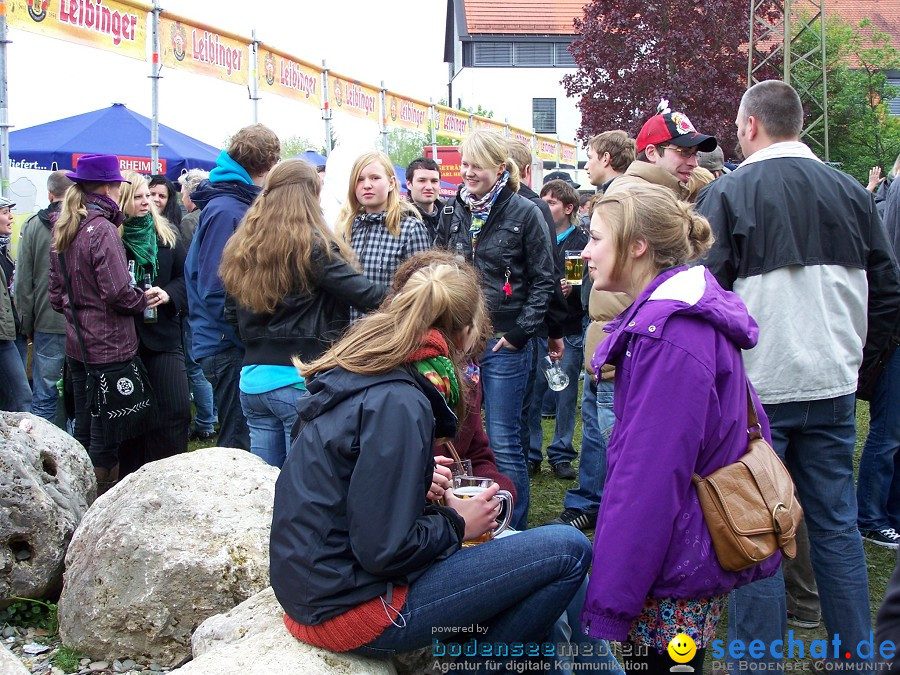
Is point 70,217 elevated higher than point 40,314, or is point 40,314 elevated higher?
point 70,217

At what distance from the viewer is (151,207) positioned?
5.71m

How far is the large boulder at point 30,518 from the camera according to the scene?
407cm

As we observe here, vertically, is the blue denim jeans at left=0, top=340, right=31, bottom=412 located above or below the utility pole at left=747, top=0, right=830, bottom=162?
below

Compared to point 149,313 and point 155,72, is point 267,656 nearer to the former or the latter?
point 149,313

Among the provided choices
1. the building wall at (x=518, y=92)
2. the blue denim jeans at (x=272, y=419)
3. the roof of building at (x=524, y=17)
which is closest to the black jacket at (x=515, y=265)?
the blue denim jeans at (x=272, y=419)

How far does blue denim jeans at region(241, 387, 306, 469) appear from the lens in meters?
4.12

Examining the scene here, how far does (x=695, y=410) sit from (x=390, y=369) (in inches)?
34.3

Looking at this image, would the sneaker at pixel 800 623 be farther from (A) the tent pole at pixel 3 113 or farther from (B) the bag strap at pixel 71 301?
(A) the tent pole at pixel 3 113

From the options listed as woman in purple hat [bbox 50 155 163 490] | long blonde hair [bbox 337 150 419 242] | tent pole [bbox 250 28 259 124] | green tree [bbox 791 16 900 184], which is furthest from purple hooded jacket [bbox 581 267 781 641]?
green tree [bbox 791 16 900 184]

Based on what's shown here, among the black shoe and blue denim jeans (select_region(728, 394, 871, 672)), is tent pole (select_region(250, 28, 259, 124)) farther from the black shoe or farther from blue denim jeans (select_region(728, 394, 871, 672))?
blue denim jeans (select_region(728, 394, 871, 672))

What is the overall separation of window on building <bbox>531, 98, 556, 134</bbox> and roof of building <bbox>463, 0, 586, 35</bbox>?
319 cm

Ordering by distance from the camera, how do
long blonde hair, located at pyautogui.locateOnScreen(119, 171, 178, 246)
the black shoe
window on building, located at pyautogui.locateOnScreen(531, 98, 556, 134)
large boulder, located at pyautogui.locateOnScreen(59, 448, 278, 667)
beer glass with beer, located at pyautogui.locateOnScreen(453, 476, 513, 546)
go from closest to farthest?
beer glass with beer, located at pyautogui.locateOnScreen(453, 476, 513, 546), large boulder, located at pyautogui.locateOnScreen(59, 448, 278, 667), long blonde hair, located at pyautogui.locateOnScreen(119, 171, 178, 246), the black shoe, window on building, located at pyautogui.locateOnScreen(531, 98, 556, 134)

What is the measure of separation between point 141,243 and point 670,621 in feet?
13.9

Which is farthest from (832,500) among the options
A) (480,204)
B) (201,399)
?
(201,399)
